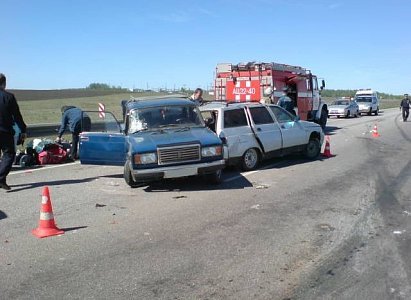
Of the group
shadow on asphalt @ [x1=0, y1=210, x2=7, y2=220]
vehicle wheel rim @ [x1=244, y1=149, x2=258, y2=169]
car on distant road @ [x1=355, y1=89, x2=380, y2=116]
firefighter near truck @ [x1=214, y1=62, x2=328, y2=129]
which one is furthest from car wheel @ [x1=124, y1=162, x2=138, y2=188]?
car on distant road @ [x1=355, y1=89, x2=380, y2=116]

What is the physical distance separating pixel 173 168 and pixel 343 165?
212 inches

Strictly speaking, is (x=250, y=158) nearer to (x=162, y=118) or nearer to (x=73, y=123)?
(x=162, y=118)

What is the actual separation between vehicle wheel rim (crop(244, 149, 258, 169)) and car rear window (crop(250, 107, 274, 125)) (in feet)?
2.43

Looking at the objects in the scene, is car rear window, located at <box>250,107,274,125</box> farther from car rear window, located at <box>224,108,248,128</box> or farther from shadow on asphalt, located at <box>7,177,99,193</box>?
shadow on asphalt, located at <box>7,177,99,193</box>

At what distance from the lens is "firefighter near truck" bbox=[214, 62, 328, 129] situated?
63.2ft

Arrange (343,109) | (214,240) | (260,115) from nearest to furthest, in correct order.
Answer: (214,240) < (260,115) < (343,109)

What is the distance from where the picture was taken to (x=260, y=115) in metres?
12.0

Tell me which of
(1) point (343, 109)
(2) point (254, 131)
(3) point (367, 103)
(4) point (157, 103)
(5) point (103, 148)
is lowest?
(1) point (343, 109)

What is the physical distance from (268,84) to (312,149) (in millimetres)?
6282

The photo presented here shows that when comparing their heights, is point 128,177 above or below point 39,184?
above

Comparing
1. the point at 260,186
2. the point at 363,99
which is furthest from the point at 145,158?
the point at 363,99

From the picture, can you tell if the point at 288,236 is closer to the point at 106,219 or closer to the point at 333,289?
the point at 333,289

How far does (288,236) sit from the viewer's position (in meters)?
6.20

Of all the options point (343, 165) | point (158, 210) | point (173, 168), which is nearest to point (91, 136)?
point (173, 168)
